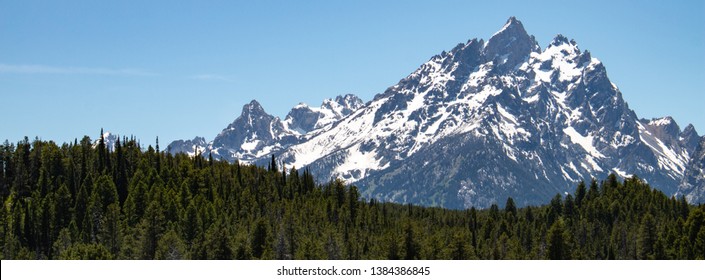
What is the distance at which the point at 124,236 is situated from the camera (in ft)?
635

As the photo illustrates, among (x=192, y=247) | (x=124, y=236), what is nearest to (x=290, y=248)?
(x=192, y=247)
